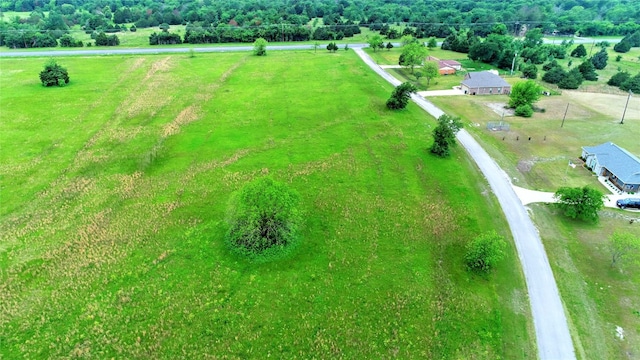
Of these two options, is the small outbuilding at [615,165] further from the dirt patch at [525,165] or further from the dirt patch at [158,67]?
the dirt patch at [158,67]

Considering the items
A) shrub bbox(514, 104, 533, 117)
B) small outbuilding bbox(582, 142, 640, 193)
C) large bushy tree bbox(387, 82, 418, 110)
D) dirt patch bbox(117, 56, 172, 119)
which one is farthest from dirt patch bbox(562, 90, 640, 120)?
dirt patch bbox(117, 56, 172, 119)

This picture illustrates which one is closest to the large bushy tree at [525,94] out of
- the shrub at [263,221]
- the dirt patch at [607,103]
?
the dirt patch at [607,103]

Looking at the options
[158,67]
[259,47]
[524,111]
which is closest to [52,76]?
[158,67]

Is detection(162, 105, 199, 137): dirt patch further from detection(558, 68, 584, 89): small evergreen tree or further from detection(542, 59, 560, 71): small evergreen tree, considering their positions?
detection(542, 59, 560, 71): small evergreen tree

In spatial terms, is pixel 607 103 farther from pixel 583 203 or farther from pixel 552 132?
pixel 583 203

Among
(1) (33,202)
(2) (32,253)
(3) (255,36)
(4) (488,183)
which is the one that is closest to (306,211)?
(4) (488,183)

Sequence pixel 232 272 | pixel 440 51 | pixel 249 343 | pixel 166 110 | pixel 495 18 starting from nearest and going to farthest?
pixel 249 343 < pixel 232 272 < pixel 166 110 < pixel 440 51 < pixel 495 18

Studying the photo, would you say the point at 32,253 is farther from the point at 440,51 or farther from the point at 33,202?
the point at 440,51
